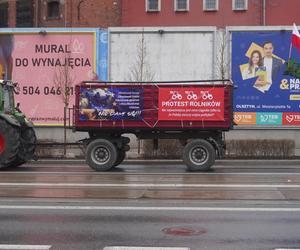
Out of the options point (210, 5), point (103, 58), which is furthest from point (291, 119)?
point (210, 5)

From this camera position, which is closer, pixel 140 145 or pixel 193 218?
pixel 193 218

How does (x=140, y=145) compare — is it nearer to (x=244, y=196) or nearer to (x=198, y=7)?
(x=244, y=196)

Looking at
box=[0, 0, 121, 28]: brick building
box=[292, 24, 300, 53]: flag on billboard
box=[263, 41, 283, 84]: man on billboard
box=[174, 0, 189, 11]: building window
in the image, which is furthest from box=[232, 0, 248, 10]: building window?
box=[292, 24, 300, 53]: flag on billboard

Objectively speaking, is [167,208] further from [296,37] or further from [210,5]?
[210,5]

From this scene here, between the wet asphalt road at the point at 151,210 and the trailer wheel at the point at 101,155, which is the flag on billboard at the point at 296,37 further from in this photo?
the trailer wheel at the point at 101,155

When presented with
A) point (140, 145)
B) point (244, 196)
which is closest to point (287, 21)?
point (140, 145)

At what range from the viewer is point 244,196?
11.7 meters

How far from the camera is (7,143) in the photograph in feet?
58.9

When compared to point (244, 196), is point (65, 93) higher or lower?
higher

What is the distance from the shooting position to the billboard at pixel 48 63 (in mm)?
30453

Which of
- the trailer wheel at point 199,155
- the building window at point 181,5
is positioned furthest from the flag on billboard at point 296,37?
the building window at point 181,5

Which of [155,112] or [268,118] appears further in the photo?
[268,118]

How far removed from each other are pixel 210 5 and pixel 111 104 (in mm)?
40820

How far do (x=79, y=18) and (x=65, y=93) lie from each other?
32.0m
